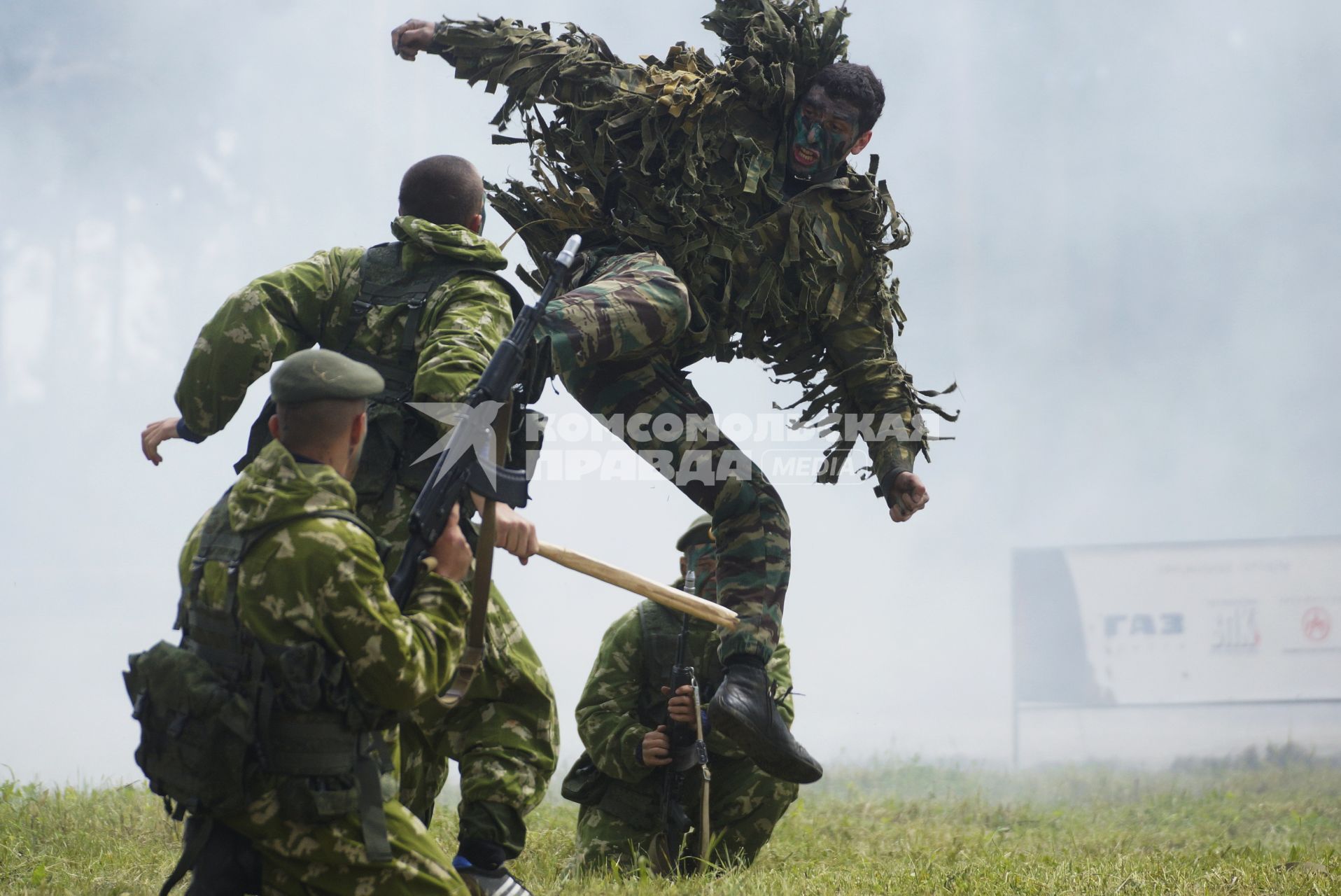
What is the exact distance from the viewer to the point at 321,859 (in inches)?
111

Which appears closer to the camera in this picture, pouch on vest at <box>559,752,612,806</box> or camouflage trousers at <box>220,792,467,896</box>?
camouflage trousers at <box>220,792,467,896</box>

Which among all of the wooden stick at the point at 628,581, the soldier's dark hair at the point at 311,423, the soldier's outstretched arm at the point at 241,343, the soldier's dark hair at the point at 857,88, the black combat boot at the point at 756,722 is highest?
the soldier's dark hair at the point at 857,88

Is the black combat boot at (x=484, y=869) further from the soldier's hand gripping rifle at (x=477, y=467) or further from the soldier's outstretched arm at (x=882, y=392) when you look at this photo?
the soldier's outstretched arm at (x=882, y=392)

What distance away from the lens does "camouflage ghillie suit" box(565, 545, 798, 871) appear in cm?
527

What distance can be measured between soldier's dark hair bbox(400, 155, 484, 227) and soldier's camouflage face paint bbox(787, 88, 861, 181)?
4.00 feet

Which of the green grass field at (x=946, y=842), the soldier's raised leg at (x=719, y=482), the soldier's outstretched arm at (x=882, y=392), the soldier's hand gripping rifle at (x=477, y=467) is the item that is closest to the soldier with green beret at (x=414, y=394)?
the soldier's hand gripping rifle at (x=477, y=467)

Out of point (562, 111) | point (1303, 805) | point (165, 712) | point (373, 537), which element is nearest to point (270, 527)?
point (373, 537)

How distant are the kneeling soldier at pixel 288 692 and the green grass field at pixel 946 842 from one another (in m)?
1.46

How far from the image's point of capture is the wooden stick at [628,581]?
3549mm

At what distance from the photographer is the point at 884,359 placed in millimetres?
4996

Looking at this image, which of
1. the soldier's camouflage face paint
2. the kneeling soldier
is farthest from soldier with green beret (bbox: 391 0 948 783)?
the kneeling soldier

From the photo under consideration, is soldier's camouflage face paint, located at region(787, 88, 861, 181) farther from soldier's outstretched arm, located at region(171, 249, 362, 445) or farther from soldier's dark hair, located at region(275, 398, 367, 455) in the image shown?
soldier's dark hair, located at region(275, 398, 367, 455)

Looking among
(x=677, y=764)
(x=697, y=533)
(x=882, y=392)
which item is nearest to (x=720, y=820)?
(x=677, y=764)

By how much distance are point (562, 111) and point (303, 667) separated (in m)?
2.47
